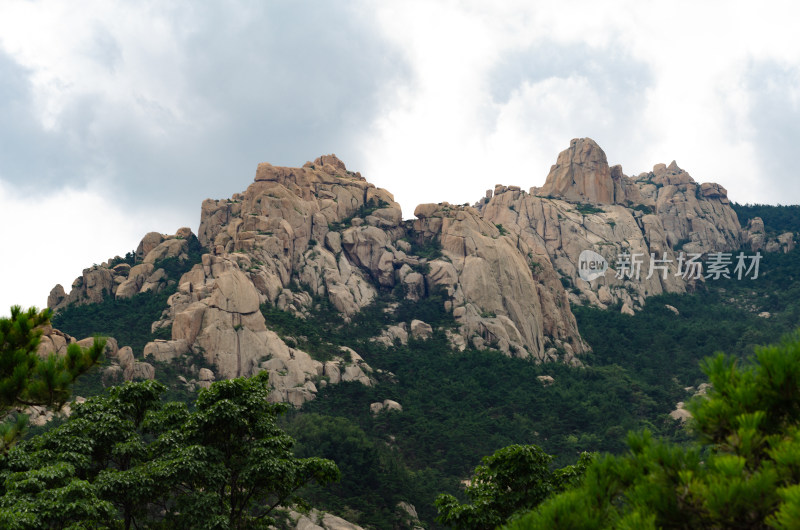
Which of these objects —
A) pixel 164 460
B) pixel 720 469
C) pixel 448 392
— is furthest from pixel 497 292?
pixel 720 469

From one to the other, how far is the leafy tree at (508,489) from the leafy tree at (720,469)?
9.96 meters

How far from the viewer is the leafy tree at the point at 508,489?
14.8 metres

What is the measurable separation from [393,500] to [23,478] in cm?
2773

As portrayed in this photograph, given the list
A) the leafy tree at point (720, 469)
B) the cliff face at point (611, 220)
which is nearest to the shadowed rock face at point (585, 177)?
the cliff face at point (611, 220)

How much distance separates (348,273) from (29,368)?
5995cm

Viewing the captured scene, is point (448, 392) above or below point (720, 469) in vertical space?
above

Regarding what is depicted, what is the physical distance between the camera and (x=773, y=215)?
11769cm

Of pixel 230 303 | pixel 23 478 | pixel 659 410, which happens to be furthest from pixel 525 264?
pixel 23 478

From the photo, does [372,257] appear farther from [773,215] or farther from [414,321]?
[773,215]

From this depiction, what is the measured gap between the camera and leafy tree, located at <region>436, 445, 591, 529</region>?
1480 centimetres

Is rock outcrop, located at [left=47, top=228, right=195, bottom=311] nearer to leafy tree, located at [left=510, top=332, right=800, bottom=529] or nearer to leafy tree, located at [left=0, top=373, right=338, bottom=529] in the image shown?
leafy tree, located at [left=0, top=373, right=338, bottom=529]

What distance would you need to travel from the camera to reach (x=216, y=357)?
163 feet

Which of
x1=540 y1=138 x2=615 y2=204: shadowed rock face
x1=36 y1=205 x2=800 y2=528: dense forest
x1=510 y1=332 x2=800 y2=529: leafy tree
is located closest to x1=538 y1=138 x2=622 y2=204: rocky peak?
x1=540 y1=138 x2=615 y2=204: shadowed rock face

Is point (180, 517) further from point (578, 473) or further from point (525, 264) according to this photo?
point (525, 264)
